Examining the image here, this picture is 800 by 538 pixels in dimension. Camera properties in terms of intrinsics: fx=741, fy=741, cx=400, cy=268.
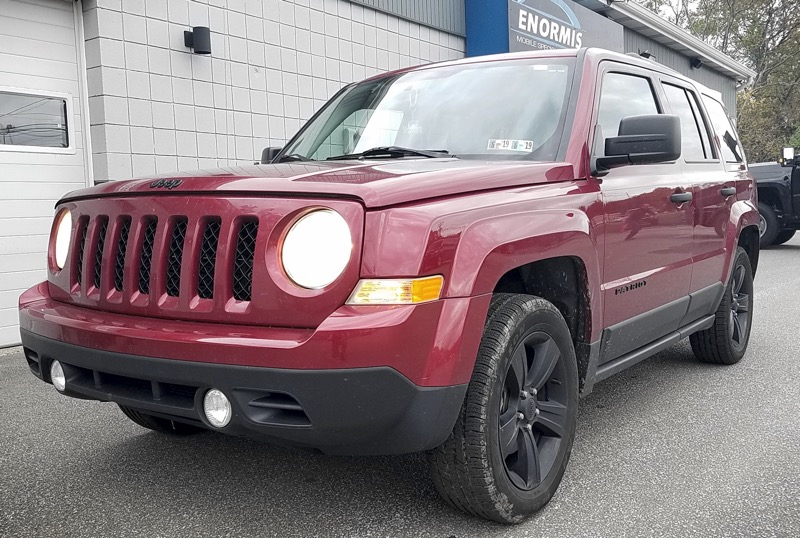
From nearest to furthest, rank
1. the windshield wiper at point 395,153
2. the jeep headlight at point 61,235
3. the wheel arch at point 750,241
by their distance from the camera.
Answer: the jeep headlight at point 61,235 < the windshield wiper at point 395,153 < the wheel arch at point 750,241

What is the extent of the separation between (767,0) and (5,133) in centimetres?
4094

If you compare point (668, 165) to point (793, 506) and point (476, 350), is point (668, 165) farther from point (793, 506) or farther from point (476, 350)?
point (476, 350)

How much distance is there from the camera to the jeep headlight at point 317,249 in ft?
6.98

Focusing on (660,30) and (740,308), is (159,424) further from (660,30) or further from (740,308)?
(660,30)

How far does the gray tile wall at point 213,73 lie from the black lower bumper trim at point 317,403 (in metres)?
4.77

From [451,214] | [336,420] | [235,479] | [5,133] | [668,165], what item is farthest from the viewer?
[5,133]

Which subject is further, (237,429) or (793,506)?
(793,506)

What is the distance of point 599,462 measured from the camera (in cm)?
316

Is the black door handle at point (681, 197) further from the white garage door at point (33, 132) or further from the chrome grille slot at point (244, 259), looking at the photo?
the white garage door at point (33, 132)

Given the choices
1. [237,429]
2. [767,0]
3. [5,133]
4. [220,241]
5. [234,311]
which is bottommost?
[237,429]

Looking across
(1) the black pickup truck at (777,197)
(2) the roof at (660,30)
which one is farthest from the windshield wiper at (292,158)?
(2) the roof at (660,30)

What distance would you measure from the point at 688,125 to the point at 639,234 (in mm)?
1326

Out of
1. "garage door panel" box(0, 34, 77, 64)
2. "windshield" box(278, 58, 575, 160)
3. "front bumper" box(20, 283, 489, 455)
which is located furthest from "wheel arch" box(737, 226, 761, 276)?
"garage door panel" box(0, 34, 77, 64)

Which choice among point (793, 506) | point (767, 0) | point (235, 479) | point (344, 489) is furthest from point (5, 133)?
point (767, 0)
